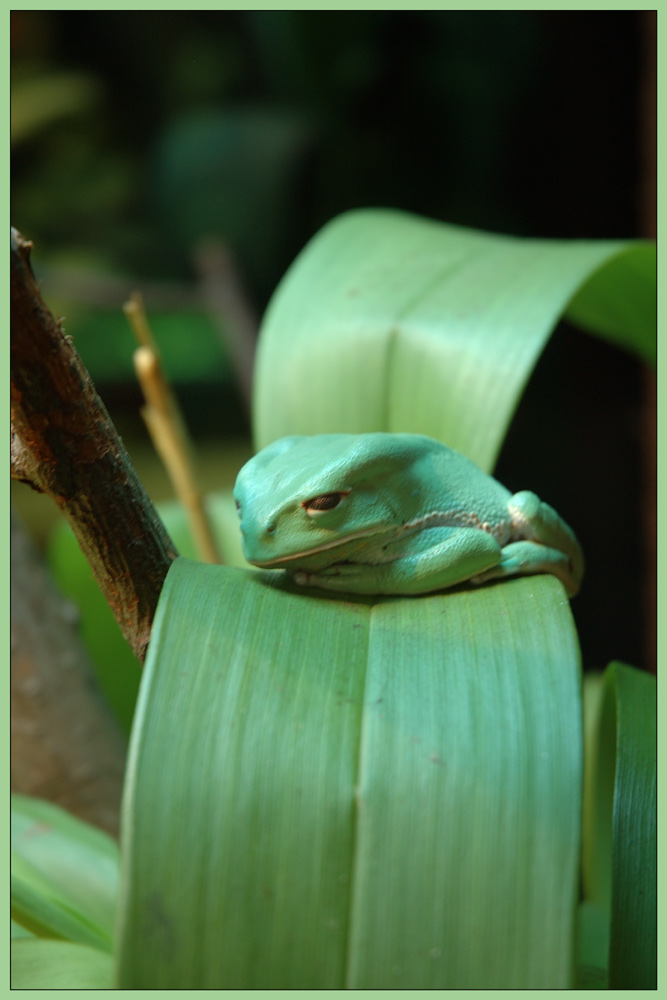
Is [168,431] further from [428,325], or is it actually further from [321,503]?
[321,503]

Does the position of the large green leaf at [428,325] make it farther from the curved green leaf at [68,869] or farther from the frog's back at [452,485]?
the curved green leaf at [68,869]

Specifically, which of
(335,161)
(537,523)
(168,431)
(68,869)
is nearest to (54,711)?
(68,869)

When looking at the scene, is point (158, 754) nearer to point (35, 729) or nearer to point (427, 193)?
point (35, 729)

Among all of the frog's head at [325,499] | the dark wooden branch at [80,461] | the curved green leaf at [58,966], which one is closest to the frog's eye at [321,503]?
the frog's head at [325,499]

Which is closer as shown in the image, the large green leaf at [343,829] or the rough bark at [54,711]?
the large green leaf at [343,829]

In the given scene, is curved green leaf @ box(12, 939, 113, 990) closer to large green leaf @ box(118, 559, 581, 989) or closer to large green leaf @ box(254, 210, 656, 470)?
large green leaf @ box(118, 559, 581, 989)

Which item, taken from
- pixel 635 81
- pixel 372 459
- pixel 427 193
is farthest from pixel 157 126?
pixel 372 459

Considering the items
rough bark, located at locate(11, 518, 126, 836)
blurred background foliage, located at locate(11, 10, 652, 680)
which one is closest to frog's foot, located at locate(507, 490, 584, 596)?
rough bark, located at locate(11, 518, 126, 836)
